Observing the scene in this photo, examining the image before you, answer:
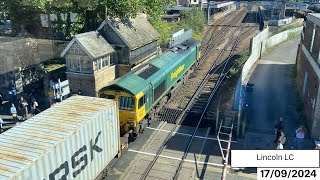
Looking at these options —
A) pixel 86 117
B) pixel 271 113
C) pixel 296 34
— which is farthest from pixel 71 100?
pixel 296 34

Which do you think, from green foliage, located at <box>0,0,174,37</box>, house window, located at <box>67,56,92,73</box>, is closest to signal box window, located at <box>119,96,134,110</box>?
house window, located at <box>67,56,92,73</box>

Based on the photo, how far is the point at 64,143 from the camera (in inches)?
421

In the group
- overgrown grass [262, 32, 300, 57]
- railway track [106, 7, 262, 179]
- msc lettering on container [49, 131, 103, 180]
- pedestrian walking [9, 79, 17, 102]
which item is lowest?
railway track [106, 7, 262, 179]

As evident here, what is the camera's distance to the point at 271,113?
21859 millimetres

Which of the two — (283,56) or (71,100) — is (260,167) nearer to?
(71,100)

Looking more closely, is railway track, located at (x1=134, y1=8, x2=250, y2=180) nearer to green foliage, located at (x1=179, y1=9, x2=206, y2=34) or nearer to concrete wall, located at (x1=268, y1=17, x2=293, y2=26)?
green foliage, located at (x1=179, y1=9, x2=206, y2=34)

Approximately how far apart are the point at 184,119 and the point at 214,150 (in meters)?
4.62

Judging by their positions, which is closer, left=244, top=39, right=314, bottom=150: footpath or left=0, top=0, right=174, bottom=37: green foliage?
left=244, top=39, right=314, bottom=150: footpath

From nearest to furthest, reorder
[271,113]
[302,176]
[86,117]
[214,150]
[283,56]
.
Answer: [302,176]
[86,117]
[214,150]
[271,113]
[283,56]
